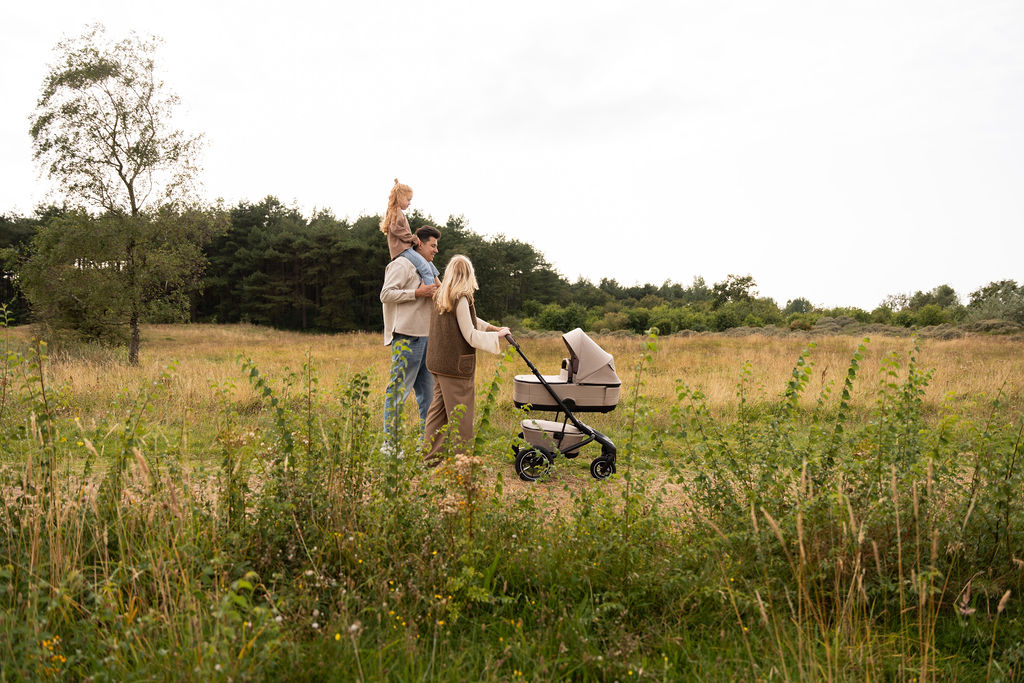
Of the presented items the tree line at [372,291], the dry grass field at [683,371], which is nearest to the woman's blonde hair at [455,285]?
the dry grass field at [683,371]

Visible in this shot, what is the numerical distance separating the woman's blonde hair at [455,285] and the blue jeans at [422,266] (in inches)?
30.8

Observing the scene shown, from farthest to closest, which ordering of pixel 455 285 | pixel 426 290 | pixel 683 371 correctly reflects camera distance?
pixel 683 371 → pixel 426 290 → pixel 455 285

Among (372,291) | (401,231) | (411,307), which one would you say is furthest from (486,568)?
(372,291)

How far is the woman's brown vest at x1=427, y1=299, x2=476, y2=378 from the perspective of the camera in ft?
17.6

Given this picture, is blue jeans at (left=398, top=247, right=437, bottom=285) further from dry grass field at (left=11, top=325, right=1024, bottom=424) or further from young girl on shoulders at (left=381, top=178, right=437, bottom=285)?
dry grass field at (left=11, top=325, right=1024, bottom=424)

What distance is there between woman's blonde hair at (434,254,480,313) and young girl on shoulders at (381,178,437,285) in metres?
0.71

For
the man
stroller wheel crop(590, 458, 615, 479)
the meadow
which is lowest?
stroller wheel crop(590, 458, 615, 479)

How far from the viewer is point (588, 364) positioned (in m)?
5.89

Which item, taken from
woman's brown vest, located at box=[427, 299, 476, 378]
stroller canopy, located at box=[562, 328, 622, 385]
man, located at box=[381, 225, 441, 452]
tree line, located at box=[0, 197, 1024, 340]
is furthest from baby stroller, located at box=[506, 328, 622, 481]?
tree line, located at box=[0, 197, 1024, 340]

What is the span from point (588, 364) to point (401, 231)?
2269mm

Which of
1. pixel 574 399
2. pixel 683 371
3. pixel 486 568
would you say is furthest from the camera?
pixel 683 371

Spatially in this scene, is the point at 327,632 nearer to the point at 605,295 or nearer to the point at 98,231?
the point at 98,231

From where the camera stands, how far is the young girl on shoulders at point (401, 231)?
597cm

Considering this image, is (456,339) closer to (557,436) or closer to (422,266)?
(422,266)
